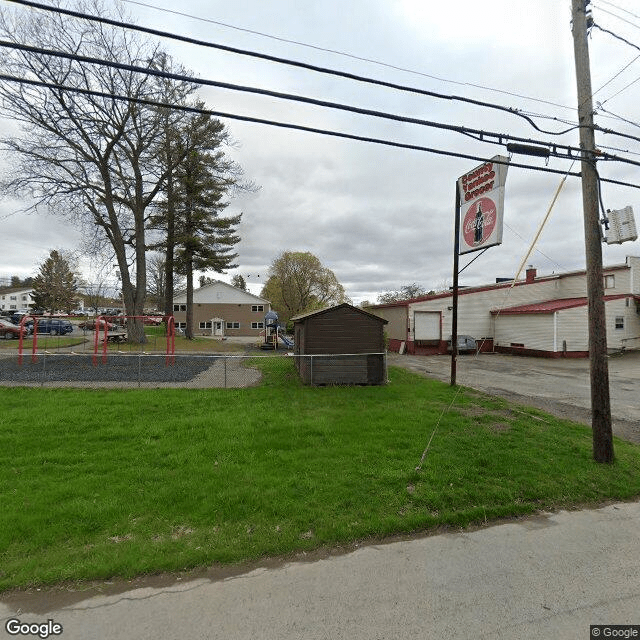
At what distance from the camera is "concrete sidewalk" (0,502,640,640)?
241 cm

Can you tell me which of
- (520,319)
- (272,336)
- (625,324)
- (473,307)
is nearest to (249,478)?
(272,336)

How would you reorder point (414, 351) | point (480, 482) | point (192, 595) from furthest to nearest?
point (414, 351)
point (480, 482)
point (192, 595)

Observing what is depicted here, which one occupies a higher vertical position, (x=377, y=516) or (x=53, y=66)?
(x=53, y=66)

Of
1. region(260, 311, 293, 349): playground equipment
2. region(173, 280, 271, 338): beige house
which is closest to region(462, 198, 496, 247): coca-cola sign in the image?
region(260, 311, 293, 349): playground equipment

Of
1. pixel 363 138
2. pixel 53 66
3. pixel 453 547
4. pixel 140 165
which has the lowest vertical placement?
pixel 453 547

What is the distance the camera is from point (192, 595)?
270cm

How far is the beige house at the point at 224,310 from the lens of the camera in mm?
45438

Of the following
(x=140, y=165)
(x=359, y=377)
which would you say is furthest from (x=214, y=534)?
(x=140, y=165)

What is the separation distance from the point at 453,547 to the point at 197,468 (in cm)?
327

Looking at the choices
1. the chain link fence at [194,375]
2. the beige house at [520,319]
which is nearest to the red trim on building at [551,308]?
the beige house at [520,319]

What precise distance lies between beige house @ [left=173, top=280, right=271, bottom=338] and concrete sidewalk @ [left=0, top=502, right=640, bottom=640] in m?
43.8

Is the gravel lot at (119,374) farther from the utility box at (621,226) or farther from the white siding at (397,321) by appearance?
the white siding at (397,321)

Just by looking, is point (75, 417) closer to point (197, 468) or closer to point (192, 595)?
point (197, 468)

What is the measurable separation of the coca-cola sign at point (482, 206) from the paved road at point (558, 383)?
4538 millimetres
